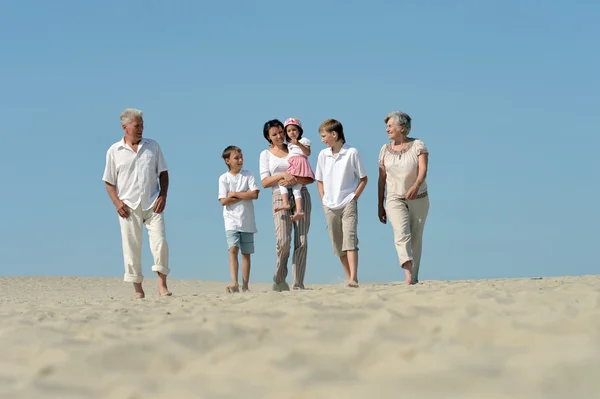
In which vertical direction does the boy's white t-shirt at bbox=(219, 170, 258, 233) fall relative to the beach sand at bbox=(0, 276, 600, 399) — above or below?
above

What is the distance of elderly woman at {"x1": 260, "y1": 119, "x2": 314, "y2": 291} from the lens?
27.8ft

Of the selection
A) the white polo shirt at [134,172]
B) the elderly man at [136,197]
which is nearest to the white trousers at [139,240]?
the elderly man at [136,197]

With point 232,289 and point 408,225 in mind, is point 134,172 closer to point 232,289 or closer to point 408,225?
point 232,289

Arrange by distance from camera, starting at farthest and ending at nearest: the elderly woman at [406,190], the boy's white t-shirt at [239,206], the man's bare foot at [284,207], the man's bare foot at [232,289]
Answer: the boy's white t-shirt at [239,206] < the man's bare foot at [232,289] < the man's bare foot at [284,207] < the elderly woman at [406,190]

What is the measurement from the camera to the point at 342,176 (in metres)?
8.34

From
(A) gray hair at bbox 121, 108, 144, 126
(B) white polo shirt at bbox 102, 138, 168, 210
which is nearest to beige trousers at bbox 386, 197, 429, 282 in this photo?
(B) white polo shirt at bbox 102, 138, 168, 210

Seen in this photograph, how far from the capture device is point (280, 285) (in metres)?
8.62

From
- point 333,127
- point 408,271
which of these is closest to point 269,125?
point 333,127

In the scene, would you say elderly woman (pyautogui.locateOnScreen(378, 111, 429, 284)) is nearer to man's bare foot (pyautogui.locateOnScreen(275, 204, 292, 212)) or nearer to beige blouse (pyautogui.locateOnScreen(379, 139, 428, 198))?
beige blouse (pyautogui.locateOnScreen(379, 139, 428, 198))

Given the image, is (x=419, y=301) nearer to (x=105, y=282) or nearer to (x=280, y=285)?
(x=280, y=285)

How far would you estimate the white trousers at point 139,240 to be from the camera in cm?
804

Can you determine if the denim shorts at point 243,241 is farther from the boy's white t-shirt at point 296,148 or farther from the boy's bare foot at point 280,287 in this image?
the boy's white t-shirt at point 296,148

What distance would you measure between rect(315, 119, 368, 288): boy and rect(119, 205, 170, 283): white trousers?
6.46 feet

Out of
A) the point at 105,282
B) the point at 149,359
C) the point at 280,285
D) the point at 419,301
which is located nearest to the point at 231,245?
the point at 280,285
